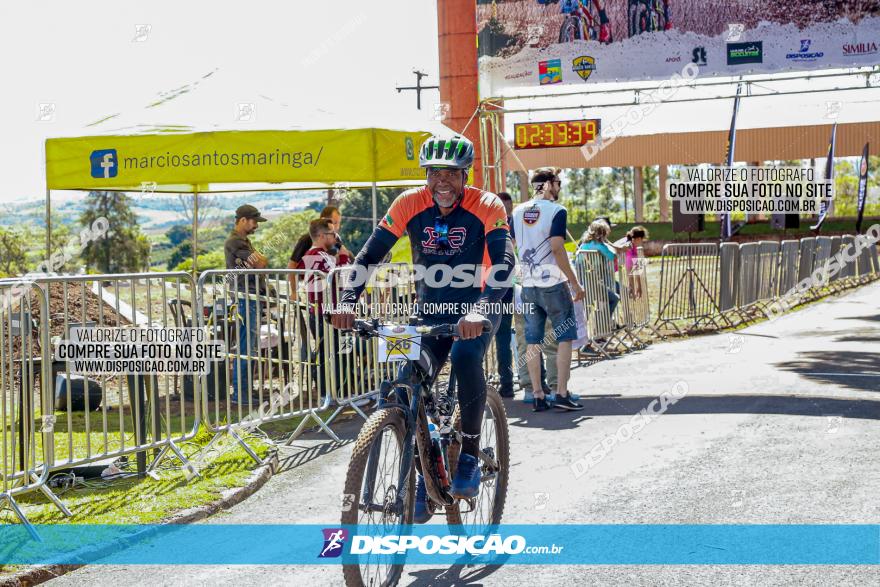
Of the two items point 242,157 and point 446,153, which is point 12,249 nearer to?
point 242,157

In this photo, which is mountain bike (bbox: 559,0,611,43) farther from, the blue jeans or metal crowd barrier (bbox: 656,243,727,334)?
Result: the blue jeans

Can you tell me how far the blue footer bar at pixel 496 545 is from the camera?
5215mm

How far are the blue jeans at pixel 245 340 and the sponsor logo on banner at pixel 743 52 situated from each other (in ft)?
36.9

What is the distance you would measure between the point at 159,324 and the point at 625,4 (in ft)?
41.9

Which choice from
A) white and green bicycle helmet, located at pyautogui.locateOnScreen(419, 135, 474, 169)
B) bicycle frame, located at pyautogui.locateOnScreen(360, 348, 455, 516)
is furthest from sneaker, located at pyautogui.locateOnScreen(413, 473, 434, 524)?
white and green bicycle helmet, located at pyautogui.locateOnScreen(419, 135, 474, 169)

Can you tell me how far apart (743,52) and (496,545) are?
14.1 metres

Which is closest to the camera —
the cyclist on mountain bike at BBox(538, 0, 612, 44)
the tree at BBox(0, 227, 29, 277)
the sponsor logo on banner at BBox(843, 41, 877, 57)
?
the sponsor logo on banner at BBox(843, 41, 877, 57)

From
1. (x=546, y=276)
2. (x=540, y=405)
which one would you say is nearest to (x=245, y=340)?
(x=546, y=276)

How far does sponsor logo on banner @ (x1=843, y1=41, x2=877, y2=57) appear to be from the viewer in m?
17.3

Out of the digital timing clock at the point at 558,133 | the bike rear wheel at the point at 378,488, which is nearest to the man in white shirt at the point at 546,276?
the bike rear wheel at the point at 378,488

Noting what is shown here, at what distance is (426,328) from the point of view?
467 centimetres

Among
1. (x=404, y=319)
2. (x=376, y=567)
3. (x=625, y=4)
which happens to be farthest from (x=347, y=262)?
(x=625, y=4)

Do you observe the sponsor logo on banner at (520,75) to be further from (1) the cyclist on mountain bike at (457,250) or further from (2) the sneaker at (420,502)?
(2) the sneaker at (420,502)

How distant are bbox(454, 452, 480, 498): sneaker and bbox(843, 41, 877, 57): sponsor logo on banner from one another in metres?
14.9
